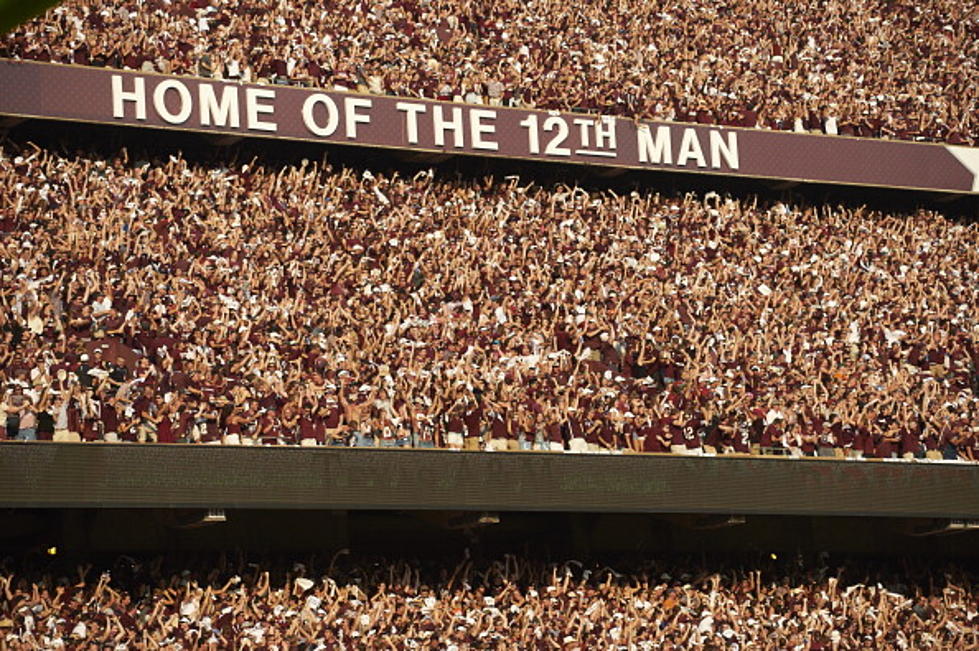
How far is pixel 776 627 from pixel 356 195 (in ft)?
25.6

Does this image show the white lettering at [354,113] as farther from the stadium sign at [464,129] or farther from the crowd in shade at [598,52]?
the crowd in shade at [598,52]

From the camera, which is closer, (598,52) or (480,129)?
(480,129)

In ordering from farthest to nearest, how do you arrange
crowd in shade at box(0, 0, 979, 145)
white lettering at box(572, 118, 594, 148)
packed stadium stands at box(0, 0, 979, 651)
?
white lettering at box(572, 118, 594, 148) < crowd in shade at box(0, 0, 979, 145) < packed stadium stands at box(0, 0, 979, 651)

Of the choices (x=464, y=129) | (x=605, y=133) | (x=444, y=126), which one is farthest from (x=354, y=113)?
(x=605, y=133)

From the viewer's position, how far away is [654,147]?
19.8 m

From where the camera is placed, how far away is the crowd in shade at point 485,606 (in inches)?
496

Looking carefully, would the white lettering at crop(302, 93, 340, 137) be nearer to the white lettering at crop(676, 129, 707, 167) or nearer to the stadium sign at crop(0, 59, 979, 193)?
the stadium sign at crop(0, 59, 979, 193)

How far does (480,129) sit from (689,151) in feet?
10.9

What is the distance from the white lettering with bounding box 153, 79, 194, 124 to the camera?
17.2m

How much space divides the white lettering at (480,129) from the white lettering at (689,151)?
9.62ft

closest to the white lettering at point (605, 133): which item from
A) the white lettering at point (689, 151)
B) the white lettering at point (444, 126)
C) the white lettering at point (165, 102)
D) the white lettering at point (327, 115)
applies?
the white lettering at point (689, 151)

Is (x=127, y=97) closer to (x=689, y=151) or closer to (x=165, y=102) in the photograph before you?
(x=165, y=102)

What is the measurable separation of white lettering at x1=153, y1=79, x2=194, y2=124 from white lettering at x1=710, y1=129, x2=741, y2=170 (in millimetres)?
7805

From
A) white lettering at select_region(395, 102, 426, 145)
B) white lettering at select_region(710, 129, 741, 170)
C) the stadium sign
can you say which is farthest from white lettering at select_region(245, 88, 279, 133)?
white lettering at select_region(710, 129, 741, 170)
